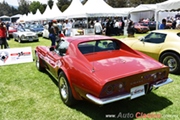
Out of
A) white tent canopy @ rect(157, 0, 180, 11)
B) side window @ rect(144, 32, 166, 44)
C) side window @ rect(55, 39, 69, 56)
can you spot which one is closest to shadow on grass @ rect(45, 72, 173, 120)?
side window @ rect(55, 39, 69, 56)

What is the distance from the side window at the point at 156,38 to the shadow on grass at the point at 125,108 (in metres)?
2.78

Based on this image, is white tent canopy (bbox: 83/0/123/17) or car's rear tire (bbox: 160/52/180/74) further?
white tent canopy (bbox: 83/0/123/17)

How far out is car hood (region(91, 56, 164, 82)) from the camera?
3093 millimetres

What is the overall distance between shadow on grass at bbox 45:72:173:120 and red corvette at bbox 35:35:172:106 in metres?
0.37

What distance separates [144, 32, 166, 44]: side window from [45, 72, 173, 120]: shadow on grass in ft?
9.13

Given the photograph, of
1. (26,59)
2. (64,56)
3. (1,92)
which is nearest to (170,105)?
(64,56)

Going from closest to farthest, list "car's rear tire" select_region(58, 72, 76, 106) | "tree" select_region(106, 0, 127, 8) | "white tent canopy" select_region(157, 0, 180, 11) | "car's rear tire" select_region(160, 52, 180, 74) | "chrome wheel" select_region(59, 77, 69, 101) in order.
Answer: "car's rear tire" select_region(58, 72, 76, 106)
"chrome wheel" select_region(59, 77, 69, 101)
"car's rear tire" select_region(160, 52, 180, 74)
"white tent canopy" select_region(157, 0, 180, 11)
"tree" select_region(106, 0, 127, 8)

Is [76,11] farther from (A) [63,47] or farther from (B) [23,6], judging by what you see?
(B) [23,6]

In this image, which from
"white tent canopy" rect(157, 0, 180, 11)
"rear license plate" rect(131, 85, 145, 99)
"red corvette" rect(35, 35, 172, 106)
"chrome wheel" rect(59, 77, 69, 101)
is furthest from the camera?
"white tent canopy" rect(157, 0, 180, 11)

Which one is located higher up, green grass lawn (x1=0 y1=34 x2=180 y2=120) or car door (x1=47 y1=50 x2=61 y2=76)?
car door (x1=47 y1=50 x2=61 y2=76)

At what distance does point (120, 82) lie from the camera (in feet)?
9.93

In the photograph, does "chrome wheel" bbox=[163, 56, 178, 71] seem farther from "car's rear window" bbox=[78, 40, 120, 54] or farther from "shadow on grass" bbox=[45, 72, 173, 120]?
"car's rear window" bbox=[78, 40, 120, 54]

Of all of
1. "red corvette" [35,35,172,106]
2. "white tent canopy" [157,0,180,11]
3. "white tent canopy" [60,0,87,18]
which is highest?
"white tent canopy" [60,0,87,18]

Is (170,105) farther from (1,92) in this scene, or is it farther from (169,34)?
(1,92)
